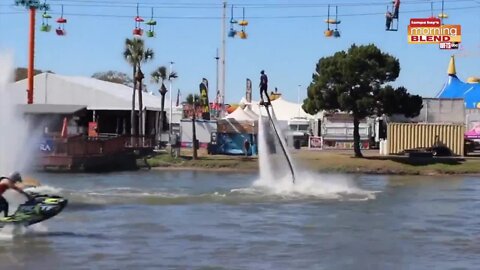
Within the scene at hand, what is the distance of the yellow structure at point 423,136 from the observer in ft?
232

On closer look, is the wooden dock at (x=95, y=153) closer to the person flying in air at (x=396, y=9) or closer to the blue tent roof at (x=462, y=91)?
the person flying in air at (x=396, y=9)

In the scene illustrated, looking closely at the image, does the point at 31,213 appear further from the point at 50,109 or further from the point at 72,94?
the point at 72,94

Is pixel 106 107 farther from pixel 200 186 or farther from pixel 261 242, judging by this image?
pixel 261 242

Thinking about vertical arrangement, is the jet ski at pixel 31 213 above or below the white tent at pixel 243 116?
below

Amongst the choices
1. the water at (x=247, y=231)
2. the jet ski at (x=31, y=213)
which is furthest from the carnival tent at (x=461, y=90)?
the jet ski at (x=31, y=213)

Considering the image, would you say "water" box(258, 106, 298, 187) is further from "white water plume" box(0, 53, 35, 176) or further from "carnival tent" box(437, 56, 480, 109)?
"carnival tent" box(437, 56, 480, 109)

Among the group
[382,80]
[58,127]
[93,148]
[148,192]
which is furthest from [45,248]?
[382,80]

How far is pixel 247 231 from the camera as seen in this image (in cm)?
2623

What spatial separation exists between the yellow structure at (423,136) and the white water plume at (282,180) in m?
27.9

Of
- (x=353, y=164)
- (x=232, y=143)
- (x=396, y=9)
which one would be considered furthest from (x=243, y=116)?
(x=396, y=9)

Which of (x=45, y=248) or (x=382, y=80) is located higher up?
(x=382, y=80)

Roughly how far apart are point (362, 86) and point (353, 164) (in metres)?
6.25

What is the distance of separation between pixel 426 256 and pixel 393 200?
16628 mm

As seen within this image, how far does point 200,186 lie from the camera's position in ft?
148
